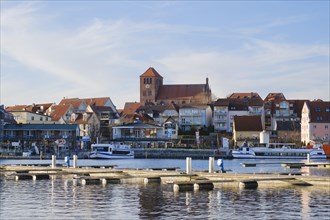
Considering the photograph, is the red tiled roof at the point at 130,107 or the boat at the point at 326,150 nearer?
the boat at the point at 326,150

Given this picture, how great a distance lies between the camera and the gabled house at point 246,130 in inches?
5817

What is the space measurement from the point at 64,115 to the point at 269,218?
134 m

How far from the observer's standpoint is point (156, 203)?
35312 mm

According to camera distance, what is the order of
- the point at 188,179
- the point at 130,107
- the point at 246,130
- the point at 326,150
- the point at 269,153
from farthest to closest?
the point at 130,107
the point at 246,130
the point at 269,153
the point at 326,150
the point at 188,179

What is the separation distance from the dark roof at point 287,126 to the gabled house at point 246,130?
568 cm

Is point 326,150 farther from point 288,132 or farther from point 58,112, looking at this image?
point 58,112

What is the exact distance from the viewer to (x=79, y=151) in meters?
129

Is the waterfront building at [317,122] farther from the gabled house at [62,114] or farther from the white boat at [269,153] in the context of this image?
the gabled house at [62,114]

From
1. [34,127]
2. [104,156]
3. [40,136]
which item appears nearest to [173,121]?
[40,136]

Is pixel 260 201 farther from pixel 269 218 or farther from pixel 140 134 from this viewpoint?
pixel 140 134

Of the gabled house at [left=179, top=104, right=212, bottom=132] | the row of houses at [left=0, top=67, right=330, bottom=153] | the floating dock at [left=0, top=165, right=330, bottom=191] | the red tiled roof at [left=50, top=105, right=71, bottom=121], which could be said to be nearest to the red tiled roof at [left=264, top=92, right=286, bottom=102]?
the row of houses at [left=0, top=67, right=330, bottom=153]

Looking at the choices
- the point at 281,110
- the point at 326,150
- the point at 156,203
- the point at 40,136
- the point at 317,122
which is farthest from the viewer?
the point at 281,110

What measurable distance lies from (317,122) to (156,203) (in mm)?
110141

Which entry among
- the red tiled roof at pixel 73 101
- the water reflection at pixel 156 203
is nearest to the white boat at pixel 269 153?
the red tiled roof at pixel 73 101
